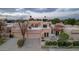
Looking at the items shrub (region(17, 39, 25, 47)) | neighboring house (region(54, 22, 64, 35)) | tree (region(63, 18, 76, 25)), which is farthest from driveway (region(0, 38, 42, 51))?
tree (region(63, 18, 76, 25))

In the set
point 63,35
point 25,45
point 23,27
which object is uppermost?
point 23,27

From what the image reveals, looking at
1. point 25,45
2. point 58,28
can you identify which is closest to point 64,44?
point 58,28

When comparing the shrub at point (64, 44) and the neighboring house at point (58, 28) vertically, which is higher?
the neighboring house at point (58, 28)

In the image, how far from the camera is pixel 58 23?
7.41 ft

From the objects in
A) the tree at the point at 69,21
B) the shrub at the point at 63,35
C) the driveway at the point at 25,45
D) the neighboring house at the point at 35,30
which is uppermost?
the tree at the point at 69,21

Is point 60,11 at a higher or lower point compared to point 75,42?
higher

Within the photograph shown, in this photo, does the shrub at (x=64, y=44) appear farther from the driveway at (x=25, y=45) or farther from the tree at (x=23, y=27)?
the tree at (x=23, y=27)

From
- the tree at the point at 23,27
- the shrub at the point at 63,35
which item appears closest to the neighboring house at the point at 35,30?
the tree at the point at 23,27

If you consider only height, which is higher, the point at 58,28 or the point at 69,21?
the point at 69,21

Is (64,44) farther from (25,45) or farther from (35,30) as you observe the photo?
(25,45)
